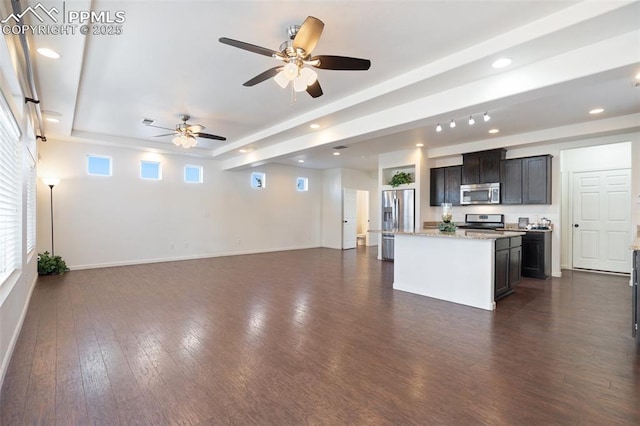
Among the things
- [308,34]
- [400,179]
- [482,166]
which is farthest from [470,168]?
[308,34]

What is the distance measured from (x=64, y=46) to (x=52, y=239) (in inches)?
200

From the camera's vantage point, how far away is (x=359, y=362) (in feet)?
8.54

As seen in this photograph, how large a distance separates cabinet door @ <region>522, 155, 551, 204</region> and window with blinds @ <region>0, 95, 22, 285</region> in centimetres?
775

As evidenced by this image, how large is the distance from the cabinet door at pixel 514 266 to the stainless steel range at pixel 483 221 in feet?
4.91

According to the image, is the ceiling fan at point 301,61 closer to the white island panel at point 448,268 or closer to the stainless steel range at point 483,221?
the white island panel at point 448,268

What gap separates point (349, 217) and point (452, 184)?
4230 millimetres

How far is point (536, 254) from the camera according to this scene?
5.85 metres

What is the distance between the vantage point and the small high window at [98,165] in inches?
264

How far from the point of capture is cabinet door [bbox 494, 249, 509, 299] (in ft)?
14.1

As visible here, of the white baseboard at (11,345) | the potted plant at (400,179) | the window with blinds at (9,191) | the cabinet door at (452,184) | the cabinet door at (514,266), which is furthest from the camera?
the potted plant at (400,179)

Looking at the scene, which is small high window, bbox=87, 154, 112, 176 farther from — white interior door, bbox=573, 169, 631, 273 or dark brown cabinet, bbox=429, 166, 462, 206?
white interior door, bbox=573, 169, 631, 273

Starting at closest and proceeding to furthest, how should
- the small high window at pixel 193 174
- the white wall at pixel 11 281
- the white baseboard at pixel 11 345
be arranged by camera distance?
the white baseboard at pixel 11 345
the white wall at pixel 11 281
the small high window at pixel 193 174

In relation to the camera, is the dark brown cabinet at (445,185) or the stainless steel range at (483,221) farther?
the dark brown cabinet at (445,185)

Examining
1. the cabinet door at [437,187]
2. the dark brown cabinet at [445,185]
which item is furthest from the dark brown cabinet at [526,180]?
the cabinet door at [437,187]
